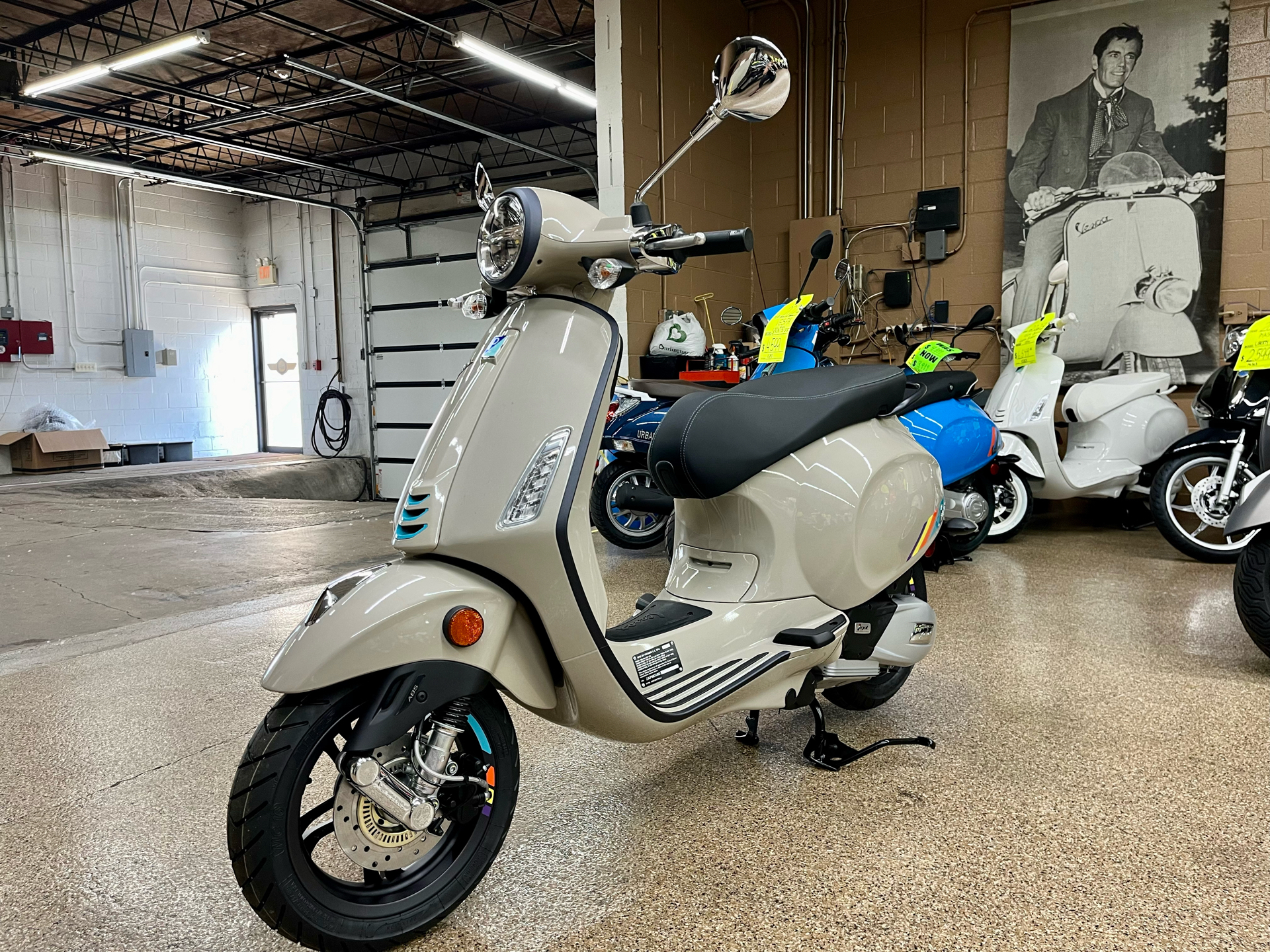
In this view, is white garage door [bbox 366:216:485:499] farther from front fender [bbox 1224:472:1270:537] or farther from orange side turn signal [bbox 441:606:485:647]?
orange side turn signal [bbox 441:606:485:647]

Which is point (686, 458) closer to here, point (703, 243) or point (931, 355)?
point (703, 243)

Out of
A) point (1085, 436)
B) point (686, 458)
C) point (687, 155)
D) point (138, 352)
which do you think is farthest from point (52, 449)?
point (686, 458)

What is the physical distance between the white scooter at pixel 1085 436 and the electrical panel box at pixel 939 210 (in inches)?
46.0

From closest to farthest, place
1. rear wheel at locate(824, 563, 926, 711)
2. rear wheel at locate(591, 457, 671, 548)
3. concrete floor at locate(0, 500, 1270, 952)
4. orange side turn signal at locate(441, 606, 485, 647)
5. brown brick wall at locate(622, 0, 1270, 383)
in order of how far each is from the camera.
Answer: orange side turn signal at locate(441, 606, 485, 647)
concrete floor at locate(0, 500, 1270, 952)
rear wheel at locate(824, 563, 926, 711)
rear wheel at locate(591, 457, 671, 548)
brown brick wall at locate(622, 0, 1270, 383)

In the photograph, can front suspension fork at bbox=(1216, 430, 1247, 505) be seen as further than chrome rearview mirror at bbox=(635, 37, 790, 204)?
Yes

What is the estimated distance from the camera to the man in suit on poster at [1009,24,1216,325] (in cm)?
508

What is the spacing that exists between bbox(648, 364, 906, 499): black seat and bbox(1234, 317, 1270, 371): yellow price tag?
85.5 inches

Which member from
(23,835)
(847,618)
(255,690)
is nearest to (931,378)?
(847,618)

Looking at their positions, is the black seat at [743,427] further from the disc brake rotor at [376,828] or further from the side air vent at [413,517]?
the disc brake rotor at [376,828]

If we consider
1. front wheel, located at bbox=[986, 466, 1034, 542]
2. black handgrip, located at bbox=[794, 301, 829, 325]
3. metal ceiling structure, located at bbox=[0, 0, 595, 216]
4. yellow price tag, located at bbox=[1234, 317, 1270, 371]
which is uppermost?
metal ceiling structure, located at bbox=[0, 0, 595, 216]

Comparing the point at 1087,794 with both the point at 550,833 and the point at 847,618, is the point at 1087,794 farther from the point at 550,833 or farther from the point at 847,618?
the point at 550,833

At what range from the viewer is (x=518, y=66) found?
7.00 m

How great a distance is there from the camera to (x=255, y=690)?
7.79 feet

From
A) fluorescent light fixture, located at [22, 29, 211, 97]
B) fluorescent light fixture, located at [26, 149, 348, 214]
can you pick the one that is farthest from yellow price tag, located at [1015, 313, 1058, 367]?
fluorescent light fixture, located at [26, 149, 348, 214]
